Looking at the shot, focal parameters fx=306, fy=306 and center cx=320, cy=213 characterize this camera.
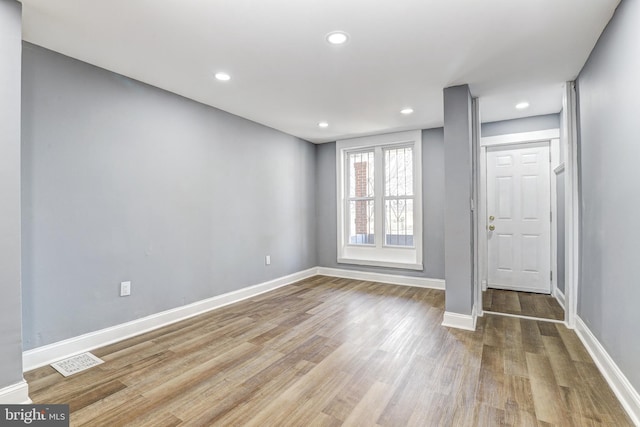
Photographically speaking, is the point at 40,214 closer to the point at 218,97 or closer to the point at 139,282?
the point at 139,282

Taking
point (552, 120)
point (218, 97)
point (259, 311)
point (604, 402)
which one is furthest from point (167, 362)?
point (552, 120)

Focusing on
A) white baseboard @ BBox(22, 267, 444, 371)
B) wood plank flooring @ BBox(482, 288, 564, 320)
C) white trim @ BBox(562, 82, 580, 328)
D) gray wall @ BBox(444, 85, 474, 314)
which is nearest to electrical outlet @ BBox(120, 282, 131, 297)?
white baseboard @ BBox(22, 267, 444, 371)

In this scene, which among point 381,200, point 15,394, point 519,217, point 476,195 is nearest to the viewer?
point 15,394

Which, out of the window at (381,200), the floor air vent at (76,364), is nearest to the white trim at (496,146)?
the window at (381,200)

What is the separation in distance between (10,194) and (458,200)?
11.3ft

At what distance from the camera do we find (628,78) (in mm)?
1791

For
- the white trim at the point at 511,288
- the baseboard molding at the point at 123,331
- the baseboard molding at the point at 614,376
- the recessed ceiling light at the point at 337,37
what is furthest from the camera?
the white trim at the point at 511,288

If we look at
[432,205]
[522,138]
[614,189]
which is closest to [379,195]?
[432,205]

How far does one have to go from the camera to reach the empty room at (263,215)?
1.82m

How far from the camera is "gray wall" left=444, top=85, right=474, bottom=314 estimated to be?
3.02 metres

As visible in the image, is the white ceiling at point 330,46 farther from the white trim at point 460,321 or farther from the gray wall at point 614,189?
the white trim at point 460,321

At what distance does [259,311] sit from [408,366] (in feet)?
6.06

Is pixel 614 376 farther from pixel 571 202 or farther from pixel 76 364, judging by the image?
pixel 76 364

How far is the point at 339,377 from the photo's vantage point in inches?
84.4
